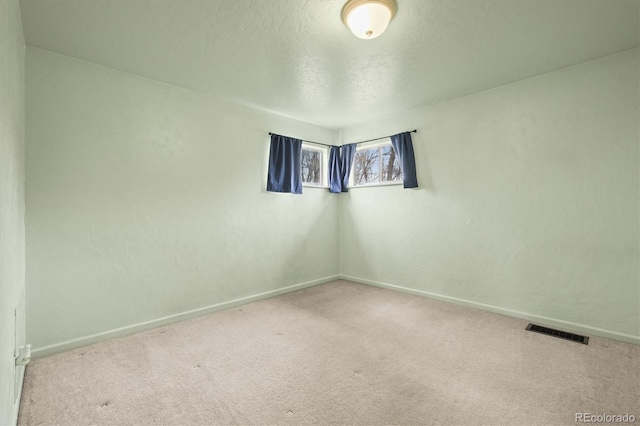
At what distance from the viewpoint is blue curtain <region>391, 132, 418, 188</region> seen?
391 cm

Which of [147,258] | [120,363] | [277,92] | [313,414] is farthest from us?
[277,92]

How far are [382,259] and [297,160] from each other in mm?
1934

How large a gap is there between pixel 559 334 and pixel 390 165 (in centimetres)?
274

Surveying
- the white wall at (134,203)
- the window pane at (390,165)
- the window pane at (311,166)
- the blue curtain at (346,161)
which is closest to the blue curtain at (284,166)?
the white wall at (134,203)

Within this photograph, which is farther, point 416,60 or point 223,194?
point 223,194

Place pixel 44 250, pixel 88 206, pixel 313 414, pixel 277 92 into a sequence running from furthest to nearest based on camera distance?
pixel 277 92 → pixel 88 206 → pixel 44 250 → pixel 313 414

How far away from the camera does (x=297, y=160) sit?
166 inches

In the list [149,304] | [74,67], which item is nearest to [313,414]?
[149,304]

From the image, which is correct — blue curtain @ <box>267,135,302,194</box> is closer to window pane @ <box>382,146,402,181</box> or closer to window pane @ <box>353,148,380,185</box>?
window pane @ <box>353,148,380,185</box>

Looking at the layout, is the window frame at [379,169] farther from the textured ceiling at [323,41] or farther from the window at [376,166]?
the textured ceiling at [323,41]

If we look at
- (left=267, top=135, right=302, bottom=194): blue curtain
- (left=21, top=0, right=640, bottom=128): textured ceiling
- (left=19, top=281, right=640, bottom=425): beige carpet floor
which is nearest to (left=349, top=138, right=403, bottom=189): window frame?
(left=267, top=135, right=302, bottom=194): blue curtain

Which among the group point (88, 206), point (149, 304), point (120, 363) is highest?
point (88, 206)

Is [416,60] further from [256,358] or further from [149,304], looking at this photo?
[149,304]

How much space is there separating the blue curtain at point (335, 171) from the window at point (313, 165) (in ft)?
0.40
